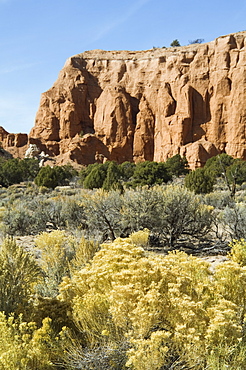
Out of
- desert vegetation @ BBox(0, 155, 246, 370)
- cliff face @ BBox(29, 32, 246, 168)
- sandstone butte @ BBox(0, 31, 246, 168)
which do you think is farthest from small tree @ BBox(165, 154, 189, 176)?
desert vegetation @ BBox(0, 155, 246, 370)

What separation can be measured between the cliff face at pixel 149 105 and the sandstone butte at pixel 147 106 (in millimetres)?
165

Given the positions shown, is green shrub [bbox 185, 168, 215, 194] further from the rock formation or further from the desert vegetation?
the rock formation

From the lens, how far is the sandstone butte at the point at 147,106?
56844 mm

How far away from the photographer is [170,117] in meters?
61.2

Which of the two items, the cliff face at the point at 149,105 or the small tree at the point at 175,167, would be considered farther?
the cliff face at the point at 149,105

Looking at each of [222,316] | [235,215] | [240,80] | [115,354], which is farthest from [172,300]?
[240,80]

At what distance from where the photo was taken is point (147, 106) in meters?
64.8

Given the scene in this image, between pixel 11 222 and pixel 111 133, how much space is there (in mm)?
51074

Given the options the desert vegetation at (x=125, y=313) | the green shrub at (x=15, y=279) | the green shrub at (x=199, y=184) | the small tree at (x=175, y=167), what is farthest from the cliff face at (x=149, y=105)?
the desert vegetation at (x=125, y=313)

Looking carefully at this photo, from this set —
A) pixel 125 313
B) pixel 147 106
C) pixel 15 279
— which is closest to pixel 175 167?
pixel 147 106

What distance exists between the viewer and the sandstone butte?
56.8m

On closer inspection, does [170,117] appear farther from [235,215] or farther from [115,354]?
[115,354]

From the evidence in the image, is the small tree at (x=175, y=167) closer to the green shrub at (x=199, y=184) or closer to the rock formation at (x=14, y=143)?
the green shrub at (x=199, y=184)

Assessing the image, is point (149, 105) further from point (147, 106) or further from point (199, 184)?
point (199, 184)
